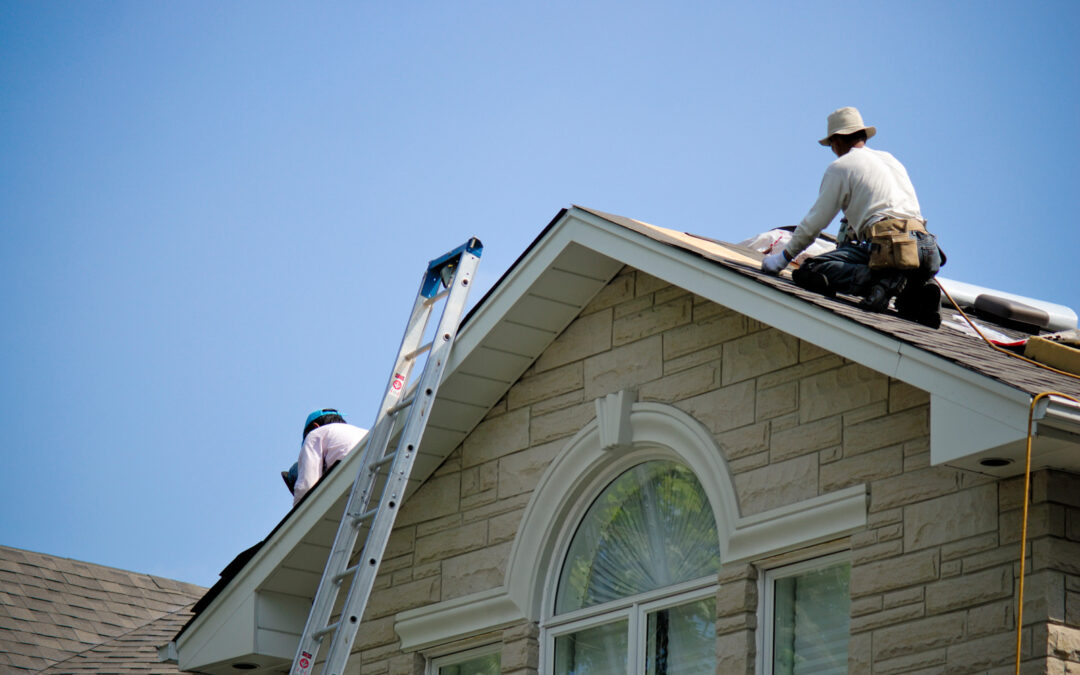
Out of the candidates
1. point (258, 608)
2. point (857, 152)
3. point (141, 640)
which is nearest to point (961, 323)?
point (857, 152)

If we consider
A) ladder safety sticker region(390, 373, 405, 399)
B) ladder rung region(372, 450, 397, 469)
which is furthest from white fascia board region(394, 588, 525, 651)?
ladder safety sticker region(390, 373, 405, 399)

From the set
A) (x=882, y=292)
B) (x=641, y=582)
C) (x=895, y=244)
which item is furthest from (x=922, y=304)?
(x=641, y=582)

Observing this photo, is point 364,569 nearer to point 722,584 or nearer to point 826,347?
point 722,584

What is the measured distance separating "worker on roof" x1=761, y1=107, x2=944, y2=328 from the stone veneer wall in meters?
0.38

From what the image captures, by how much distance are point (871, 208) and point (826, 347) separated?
987 millimetres

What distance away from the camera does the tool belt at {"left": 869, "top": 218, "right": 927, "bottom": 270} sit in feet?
24.6

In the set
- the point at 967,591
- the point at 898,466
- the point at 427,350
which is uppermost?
the point at 427,350

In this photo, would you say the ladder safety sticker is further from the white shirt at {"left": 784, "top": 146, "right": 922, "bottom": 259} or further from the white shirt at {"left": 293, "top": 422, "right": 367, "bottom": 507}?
the white shirt at {"left": 784, "top": 146, "right": 922, "bottom": 259}

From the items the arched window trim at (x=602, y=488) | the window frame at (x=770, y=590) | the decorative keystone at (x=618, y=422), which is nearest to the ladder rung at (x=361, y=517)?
the arched window trim at (x=602, y=488)

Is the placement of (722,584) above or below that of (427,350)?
below

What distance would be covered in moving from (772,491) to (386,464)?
2.60 metres

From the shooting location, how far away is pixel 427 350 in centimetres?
953

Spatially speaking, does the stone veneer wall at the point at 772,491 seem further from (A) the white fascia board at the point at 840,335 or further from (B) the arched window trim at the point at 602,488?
(A) the white fascia board at the point at 840,335

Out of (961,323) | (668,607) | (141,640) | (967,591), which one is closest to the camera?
(967,591)
